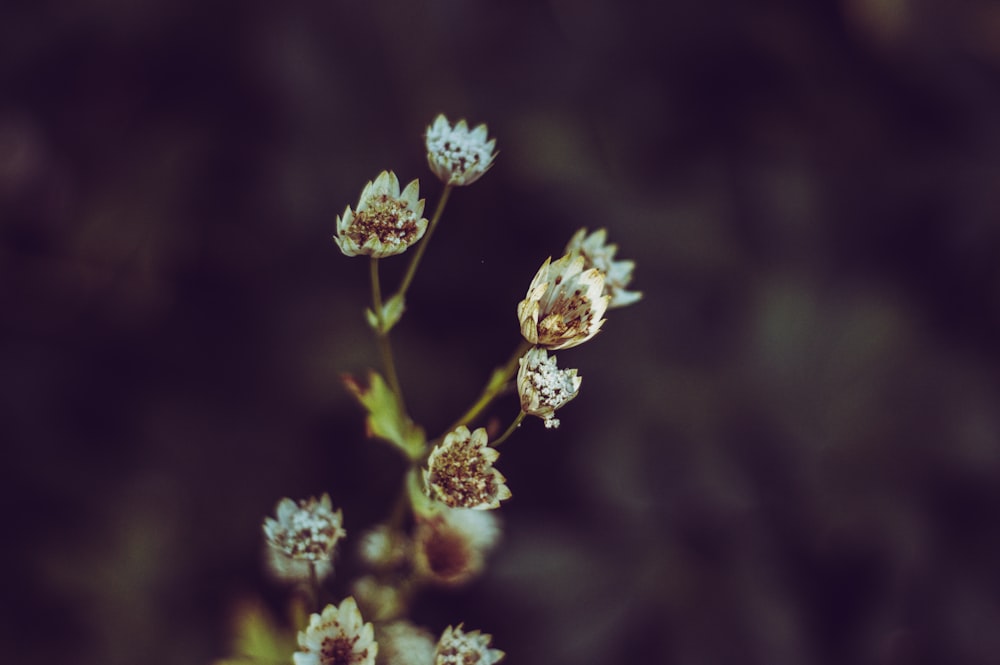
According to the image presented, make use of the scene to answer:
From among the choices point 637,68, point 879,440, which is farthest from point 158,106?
point 879,440

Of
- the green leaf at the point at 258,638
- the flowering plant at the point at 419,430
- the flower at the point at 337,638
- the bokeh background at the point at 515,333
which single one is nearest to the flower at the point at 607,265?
the flowering plant at the point at 419,430

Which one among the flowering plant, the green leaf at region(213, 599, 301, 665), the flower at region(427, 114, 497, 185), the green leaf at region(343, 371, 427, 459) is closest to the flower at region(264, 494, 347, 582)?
the flowering plant

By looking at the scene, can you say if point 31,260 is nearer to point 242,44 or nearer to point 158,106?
point 158,106

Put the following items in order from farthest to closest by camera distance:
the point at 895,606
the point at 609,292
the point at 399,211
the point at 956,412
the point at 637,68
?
1. the point at 637,68
2. the point at 956,412
3. the point at 895,606
4. the point at 609,292
5. the point at 399,211

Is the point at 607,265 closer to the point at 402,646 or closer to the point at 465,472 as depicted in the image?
the point at 465,472

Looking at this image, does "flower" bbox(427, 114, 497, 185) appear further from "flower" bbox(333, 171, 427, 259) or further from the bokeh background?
the bokeh background

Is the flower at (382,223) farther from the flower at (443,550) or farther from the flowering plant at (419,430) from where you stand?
the flower at (443,550)
